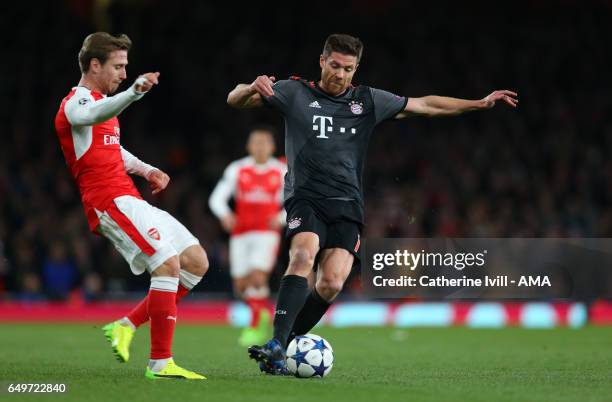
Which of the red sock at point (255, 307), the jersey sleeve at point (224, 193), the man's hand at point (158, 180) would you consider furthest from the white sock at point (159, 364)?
the jersey sleeve at point (224, 193)

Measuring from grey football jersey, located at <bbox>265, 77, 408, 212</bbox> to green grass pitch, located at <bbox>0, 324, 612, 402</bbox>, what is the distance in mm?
1200

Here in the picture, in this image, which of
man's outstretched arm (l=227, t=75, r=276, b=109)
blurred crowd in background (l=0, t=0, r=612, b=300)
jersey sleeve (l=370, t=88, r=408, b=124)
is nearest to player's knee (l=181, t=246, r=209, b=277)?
man's outstretched arm (l=227, t=75, r=276, b=109)

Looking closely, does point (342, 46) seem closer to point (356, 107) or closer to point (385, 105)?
point (356, 107)

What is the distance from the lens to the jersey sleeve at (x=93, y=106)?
593 cm

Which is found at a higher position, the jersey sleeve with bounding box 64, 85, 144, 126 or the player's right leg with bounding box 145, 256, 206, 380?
the jersey sleeve with bounding box 64, 85, 144, 126

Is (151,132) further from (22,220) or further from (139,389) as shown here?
(139,389)

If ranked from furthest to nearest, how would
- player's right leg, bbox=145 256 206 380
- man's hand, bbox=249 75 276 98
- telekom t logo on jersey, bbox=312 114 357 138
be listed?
telekom t logo on jersey, bbox=312 114 357 138, man's hand, bbox=249 75 276 98, player's right leg, bbox=145 256 206 380

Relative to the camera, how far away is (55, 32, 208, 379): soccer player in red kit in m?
6.28

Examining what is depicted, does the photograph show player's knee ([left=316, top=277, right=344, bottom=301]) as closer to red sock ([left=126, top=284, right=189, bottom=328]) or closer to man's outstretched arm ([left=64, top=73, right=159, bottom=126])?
→ red sock ([left=126, top=284, right=189, bottom=328])

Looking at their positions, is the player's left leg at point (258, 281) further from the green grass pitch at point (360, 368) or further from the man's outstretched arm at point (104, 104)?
the man's outstretched arm at point (104, 104)

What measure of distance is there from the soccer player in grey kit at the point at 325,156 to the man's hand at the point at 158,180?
0.64 meters

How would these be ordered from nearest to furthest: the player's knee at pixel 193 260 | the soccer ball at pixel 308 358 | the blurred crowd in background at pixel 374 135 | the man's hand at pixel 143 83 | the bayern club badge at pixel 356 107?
the man's hand at pixel 143 83, the soccer ball at pixel 308 358, the player's knee at pixel 193 260, the bayern club badge at pixel 356 107, the blurred crowd in background at pixel 374 135

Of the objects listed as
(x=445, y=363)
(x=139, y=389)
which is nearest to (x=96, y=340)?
(x=445, y=363)

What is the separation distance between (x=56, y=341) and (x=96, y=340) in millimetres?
410
